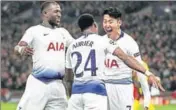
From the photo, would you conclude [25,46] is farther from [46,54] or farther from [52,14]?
[52,14]

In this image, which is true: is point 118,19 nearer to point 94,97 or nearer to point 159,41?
point 94,97

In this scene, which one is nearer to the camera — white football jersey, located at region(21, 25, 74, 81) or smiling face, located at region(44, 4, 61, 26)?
white football jersey, located at region(21, 25, 74, 81)

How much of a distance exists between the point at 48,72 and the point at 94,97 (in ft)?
3.37

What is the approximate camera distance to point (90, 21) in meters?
11.6

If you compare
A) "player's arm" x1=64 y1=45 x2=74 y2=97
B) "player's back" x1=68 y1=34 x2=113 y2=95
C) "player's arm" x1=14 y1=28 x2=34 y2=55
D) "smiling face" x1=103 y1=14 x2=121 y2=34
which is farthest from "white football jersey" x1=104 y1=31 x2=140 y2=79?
"player's arm" x1=14 y1=28 x2=34 y2=55

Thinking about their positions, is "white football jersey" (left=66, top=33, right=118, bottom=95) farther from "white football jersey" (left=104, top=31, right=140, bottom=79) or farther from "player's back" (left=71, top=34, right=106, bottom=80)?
"white football jersey" (left=104, top=31, right=140, bottom=79)

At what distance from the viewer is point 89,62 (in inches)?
449

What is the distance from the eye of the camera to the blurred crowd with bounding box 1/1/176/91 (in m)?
38.0

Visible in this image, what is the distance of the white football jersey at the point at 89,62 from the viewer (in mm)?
11398

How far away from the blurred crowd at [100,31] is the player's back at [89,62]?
25023 millimetres

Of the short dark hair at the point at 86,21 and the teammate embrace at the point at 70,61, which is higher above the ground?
the short dark hair at the point at 86,21

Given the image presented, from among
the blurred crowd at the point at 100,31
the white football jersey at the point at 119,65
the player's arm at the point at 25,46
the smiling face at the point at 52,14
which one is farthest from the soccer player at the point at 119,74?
the blurred crowd at the point at 100,31

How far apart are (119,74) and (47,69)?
1.80 meters

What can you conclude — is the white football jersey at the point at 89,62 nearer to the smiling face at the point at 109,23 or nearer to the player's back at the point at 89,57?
the player's back at the point at 89,57
